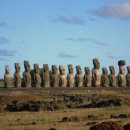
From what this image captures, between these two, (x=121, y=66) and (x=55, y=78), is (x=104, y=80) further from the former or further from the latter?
(x=55, y=78)

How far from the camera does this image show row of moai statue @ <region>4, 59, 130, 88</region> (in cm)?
4853

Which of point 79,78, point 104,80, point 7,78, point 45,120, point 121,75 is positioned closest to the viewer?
point 45,120

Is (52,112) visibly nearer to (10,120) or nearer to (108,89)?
(10,120)

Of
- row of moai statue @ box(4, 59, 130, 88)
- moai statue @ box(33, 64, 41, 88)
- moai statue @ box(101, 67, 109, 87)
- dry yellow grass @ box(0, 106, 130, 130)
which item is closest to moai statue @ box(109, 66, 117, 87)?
row of moai statue @ box(4, 59, 130, 88)

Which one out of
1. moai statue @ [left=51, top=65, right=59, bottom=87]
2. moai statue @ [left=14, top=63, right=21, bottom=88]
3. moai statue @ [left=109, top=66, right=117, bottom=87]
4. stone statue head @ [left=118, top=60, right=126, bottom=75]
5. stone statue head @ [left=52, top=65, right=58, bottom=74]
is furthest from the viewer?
stone statue head @ [left=118, top=60, right=126, bottom=75]

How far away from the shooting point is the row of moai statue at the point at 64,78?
48531mm

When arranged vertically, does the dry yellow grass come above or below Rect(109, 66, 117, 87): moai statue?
below

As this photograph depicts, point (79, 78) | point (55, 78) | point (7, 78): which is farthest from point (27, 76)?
point (79, 78)

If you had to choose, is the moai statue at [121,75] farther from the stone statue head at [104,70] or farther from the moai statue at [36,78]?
the moai statue at [36,78]

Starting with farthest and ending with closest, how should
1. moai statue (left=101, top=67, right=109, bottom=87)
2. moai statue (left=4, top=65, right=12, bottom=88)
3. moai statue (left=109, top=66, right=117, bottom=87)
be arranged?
moai statue (left=109, top=66, right=117, bottom=87)
moai statue (left=101, top=67, right=109, bottom=87)
moai statue (left=4, top=65, right=12, bottom=88)

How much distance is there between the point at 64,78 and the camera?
50.0 m

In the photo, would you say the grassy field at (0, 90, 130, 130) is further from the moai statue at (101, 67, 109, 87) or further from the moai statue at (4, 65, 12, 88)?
the moai statue at (101, 67, 109, 87)

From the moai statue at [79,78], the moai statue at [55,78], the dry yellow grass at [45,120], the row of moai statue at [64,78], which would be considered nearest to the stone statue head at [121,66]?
the row of moai statue at [64,78]

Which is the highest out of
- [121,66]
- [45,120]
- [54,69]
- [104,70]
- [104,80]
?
[121,66]
